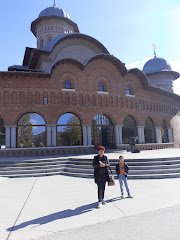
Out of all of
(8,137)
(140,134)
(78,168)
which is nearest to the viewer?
(78,168)

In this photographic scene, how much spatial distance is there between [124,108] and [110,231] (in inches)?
682

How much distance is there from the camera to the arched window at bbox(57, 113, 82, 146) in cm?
1908

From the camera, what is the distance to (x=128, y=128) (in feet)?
72.0

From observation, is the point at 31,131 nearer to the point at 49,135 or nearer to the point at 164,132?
the point at 49,135

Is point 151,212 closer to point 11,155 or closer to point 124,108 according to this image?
point 11,155

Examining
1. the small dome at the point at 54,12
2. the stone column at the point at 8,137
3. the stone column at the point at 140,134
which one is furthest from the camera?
the small dome at the point at 54,12

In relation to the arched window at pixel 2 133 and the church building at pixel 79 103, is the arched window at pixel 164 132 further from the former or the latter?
the arched window at pixel 2 133

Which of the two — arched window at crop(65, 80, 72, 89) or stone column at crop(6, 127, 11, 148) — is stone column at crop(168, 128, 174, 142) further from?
stone column at crop(6, 127, 11, 148)

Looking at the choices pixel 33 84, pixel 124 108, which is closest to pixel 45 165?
pixel 33 84

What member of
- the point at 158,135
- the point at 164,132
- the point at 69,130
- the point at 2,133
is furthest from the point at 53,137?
the point at 164,132

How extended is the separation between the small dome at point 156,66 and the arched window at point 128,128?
15.2 meters

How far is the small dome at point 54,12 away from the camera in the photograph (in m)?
30.2

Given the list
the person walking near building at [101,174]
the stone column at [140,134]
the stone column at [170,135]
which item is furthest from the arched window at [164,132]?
the person walking near building at [101,174]

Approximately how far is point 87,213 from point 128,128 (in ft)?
54.2
